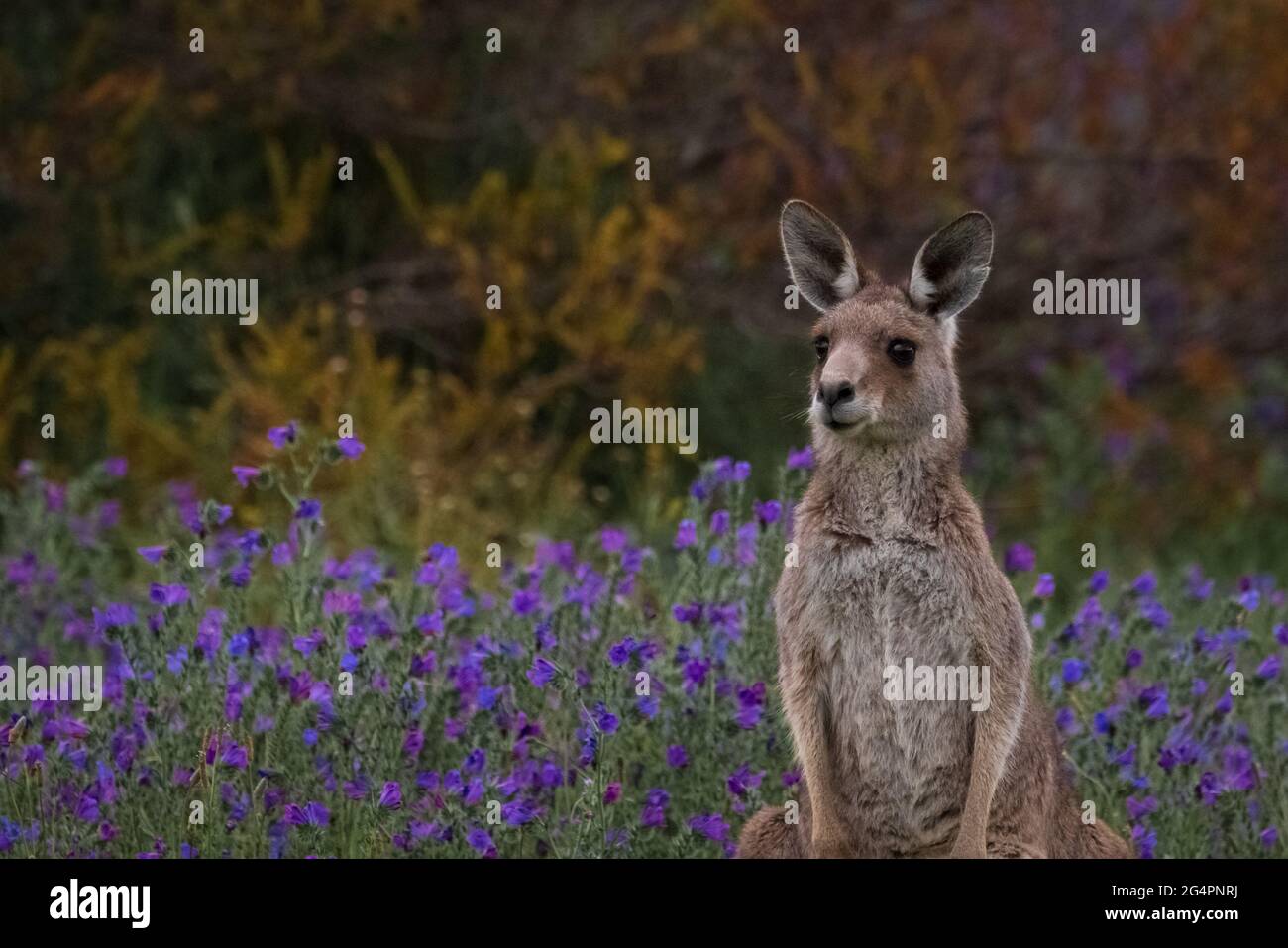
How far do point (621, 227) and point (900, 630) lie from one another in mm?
4958

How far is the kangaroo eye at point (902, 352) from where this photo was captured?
4.77 m

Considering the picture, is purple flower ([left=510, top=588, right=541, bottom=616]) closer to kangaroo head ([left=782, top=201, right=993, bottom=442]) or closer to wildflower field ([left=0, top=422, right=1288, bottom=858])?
wildflower field ([left=0, top=422, right=1288, bottom=858])

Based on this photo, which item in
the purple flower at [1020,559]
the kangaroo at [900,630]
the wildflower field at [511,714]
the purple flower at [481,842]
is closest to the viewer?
the kangaroo at [900,630]

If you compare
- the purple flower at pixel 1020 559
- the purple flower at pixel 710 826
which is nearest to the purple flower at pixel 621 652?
the purple flower at pixel 710 826

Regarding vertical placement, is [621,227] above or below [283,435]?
above

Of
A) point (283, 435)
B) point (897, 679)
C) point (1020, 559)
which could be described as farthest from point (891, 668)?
point (283, 435)

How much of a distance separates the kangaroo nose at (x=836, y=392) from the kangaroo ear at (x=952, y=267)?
427 millimetres

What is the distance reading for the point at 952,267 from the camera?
4.89 m

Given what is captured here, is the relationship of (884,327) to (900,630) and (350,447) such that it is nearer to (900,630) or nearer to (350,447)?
(900,630)

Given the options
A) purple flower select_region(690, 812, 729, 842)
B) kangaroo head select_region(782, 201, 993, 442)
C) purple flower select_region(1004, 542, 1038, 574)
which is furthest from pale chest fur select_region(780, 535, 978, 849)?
purple flower select_region(1004, 542, 1038, 574)

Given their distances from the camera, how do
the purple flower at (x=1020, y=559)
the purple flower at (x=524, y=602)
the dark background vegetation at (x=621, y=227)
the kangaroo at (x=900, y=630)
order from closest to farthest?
the kangaroo at (x=900, y=630) → the purple flower at (x=524, y=602) → the purple flower at (x=1020, y=559) → the dark background vegetation at (x=621, y=227)

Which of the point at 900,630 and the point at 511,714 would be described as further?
the point at 511,714

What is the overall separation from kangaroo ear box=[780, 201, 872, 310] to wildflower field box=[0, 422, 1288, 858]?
0.74 meters

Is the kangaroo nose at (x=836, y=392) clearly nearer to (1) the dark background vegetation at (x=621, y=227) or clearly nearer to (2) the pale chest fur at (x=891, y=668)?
(2) the pale chest fur at (x=891, y=668)
